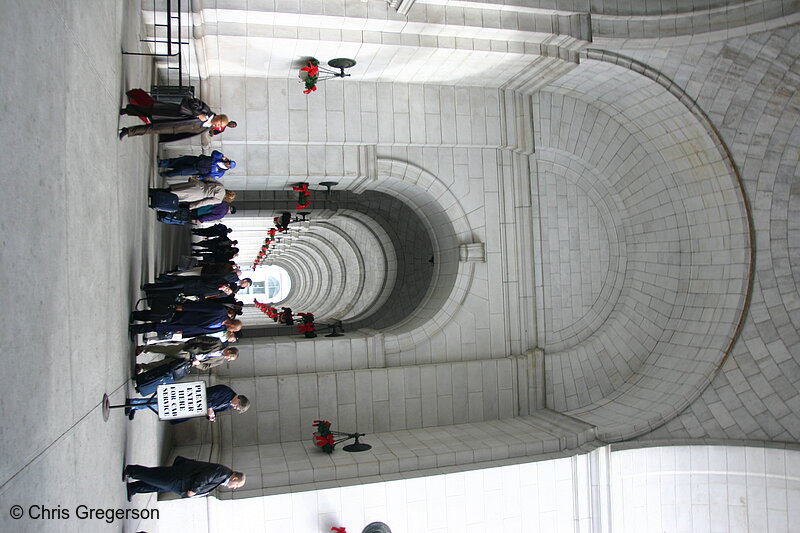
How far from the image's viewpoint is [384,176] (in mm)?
11562

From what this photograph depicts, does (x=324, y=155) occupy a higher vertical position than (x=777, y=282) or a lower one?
higher

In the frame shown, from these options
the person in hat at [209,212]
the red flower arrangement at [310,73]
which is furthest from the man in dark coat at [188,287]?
the red flower arrangement at [310,73]

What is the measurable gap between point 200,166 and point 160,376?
9.13ft

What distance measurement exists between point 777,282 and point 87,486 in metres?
10.6

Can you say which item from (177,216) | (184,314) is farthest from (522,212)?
(184,314)

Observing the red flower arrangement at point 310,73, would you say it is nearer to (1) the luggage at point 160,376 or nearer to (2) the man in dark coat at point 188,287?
(2) the man in dark coat at point 188,287

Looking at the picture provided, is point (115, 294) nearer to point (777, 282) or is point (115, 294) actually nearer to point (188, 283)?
point (188, 283)

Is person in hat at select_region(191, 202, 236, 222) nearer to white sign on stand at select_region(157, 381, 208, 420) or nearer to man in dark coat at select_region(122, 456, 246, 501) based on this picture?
white sign on stand at select_region(157, 381, 208, 420)

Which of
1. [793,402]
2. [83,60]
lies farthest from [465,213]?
[83,60]

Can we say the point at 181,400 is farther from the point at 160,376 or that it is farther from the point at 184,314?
the point at 184,314

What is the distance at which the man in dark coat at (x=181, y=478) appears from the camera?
24.2ft

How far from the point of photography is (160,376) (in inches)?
308

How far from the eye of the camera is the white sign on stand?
276 inches

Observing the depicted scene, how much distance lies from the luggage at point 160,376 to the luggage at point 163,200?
1.99 m
